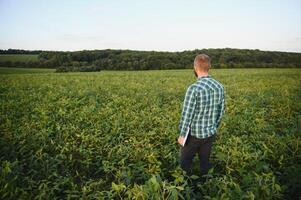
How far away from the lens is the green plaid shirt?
3.82 meters

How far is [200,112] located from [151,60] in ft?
167

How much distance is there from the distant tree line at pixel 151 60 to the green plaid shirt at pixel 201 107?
150ft

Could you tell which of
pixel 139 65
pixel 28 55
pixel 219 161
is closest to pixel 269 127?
pixel 219 161

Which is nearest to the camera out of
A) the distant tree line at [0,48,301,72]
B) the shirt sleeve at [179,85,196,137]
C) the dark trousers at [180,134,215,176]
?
the shirt sleeve at [179,85,196,137]

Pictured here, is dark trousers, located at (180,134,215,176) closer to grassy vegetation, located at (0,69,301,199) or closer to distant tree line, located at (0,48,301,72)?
grassy vegetation, located at (0,69,301,199)

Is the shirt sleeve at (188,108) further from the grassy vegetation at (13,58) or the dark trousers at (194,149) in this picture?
the grassy vegetation at (13,58)

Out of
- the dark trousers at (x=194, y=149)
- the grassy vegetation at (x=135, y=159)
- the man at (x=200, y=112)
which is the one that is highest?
the man at (x=200, y=112)

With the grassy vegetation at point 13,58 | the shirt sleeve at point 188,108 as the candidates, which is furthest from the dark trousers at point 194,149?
the grassy vegetation at point 13,58

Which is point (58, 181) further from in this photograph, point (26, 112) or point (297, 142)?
point (26, 112)

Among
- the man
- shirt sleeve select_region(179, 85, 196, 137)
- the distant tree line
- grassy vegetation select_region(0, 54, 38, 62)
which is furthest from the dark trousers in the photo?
grassy vegetation select_region(0, 54, 38, 62)

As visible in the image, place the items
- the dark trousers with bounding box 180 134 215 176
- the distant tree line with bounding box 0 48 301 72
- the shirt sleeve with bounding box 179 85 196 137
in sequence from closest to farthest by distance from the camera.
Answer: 1. the shirt sleeve with bounding box 179 85 196 137
2. the dark trousers with bounding box 180 134 215 176
3. the distant tree line with bounding box 0 48 301 72

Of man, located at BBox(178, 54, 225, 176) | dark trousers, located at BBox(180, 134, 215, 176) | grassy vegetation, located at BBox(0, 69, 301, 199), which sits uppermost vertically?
man, located at BBox(178, 54, 225, 176)

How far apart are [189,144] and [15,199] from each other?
2.40m

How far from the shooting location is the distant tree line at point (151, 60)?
170 ft
